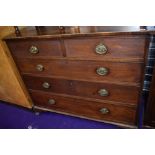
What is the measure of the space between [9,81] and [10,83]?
0.03m

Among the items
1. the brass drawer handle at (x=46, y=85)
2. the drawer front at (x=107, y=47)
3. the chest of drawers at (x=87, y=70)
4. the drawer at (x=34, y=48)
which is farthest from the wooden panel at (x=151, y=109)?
the brass drawer handle at (x=46, y=85)

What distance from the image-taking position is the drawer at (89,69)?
1.12m

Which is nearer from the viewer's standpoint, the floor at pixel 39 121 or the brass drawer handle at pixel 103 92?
the brass drawer handle at pixel 103 92

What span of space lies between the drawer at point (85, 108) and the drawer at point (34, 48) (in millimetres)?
470

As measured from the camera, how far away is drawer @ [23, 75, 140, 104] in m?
1.24

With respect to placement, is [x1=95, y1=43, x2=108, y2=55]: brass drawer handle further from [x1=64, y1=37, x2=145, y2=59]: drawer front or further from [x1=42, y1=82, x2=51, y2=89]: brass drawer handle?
[x1=42, y1=82, x2=51, y2=89]: brass drawer handle

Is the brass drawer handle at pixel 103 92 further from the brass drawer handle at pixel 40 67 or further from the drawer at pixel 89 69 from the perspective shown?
the brass drawer handle at pixel 40 67

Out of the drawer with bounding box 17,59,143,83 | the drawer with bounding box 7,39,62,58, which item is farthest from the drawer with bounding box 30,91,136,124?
the drawer with bounding box 7,39,62,58

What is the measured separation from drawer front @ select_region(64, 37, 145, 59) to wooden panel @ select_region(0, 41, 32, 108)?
670 millimetres

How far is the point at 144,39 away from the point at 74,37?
0.44 meters

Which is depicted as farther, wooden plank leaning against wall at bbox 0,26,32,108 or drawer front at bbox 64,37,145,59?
wooden plank leaning against wall at bbox 0,26,32,108

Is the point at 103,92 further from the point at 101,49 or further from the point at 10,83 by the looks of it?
the point at 10,83

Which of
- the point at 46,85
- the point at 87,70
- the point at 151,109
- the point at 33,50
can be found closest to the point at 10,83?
the point at 46,85
